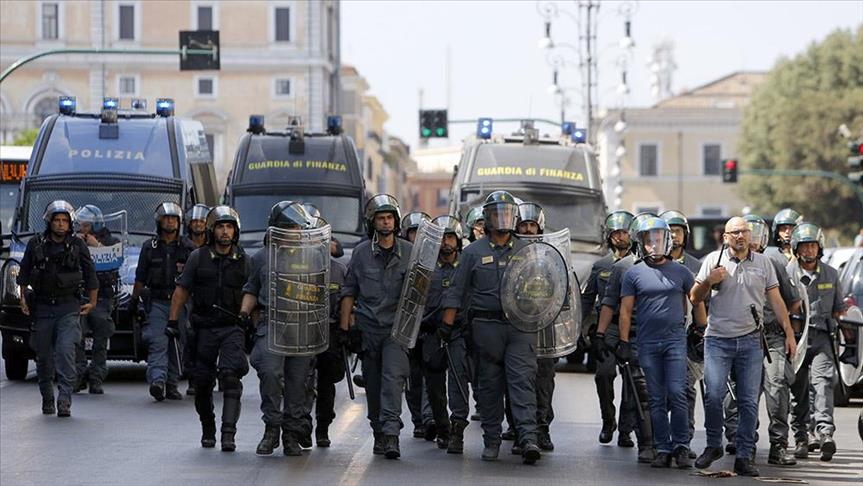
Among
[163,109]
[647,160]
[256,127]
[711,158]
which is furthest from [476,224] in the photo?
[711,158]

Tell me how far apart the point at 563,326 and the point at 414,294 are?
4.36ft

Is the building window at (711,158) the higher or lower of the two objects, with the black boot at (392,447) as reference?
higher

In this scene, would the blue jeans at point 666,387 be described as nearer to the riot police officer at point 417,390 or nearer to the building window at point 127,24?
the riot police officer at point 417,390

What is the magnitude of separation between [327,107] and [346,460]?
83.7 metres

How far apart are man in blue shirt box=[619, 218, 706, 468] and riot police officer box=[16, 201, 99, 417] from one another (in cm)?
558

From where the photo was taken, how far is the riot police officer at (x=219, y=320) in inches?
535

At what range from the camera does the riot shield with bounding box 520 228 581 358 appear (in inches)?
550

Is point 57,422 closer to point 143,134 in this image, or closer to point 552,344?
point 552,344

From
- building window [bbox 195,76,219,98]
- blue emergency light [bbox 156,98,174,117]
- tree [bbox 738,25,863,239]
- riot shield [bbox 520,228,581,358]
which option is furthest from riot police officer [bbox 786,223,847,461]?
building window [bbox 195,76,219,98]

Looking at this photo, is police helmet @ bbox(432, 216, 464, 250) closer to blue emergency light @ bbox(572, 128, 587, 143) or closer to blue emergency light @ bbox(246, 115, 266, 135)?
blue emergency light @ bbox(246, 115, 266, 135)

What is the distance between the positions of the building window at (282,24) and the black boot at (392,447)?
80192mm

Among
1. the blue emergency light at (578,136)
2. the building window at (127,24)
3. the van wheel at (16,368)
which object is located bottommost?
the van wheel at (16,368)

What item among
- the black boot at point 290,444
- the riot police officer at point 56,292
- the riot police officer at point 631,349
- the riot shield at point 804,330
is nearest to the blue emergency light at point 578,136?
the riot police officer at point 56,292

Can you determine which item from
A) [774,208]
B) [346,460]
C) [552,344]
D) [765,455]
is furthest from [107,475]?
[774,208]
